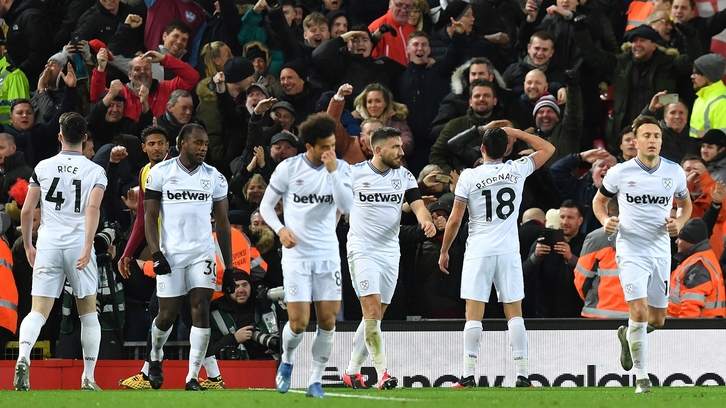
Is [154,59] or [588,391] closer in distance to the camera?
[588,391]

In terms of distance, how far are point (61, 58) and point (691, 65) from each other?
28.3 ft

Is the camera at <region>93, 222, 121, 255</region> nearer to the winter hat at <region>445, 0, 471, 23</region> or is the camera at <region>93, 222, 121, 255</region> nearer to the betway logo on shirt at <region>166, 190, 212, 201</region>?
the betway logo on shirt at <region>166, 190, 212, 201</region>

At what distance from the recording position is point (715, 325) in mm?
13086

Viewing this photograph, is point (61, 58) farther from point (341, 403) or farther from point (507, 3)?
point (341, 403)

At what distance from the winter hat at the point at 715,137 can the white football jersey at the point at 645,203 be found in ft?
11.7

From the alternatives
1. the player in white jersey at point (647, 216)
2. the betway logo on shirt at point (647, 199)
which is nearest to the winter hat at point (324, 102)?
the player in white jersey at point (647, 216)

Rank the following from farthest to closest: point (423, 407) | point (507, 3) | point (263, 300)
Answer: point (507, 3), point (263, 300), point (423, 407)

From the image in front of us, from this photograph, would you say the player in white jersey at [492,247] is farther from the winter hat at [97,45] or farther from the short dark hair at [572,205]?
the winter hat at [97,45]

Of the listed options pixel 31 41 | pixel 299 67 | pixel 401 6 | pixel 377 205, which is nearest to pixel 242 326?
pixel 377 205

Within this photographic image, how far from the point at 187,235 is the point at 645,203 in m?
4.40

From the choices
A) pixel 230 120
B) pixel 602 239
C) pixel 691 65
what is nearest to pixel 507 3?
pixel 691 65

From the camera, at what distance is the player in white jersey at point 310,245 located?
1016 cm

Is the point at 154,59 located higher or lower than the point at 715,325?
higher

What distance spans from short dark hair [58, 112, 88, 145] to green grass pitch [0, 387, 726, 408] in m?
2.57
